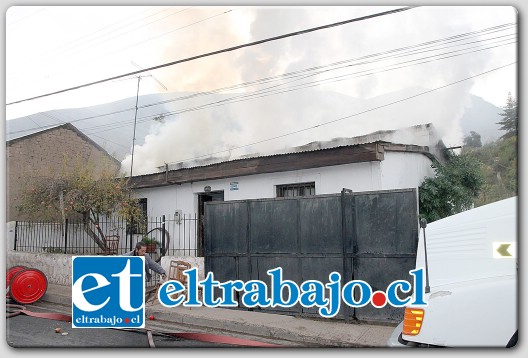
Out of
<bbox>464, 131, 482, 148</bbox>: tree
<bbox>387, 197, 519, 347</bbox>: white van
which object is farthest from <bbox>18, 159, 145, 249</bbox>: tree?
<bbox>387, 197, 519, 347</bbox>: white van

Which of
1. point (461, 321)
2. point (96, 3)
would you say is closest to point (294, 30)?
point (96, 3)

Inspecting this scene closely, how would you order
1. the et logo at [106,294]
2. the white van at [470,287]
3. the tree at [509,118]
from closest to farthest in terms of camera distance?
the white van at [470,287], the tree at [509,118], the et logo at [106,294]

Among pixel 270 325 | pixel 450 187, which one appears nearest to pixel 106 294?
pixel 270 325

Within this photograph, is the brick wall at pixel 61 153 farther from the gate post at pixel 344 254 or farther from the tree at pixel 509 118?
the tree at pixel 509 118

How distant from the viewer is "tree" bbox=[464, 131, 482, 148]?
558 centimetres

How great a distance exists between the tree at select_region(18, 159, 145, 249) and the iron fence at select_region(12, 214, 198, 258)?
0.13m

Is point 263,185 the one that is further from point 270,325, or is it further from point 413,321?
point 413,321

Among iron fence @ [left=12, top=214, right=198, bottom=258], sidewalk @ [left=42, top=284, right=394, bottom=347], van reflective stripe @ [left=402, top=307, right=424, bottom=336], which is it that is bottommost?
sidewalk @ [left=42, top=284, right=394, bottom=347]

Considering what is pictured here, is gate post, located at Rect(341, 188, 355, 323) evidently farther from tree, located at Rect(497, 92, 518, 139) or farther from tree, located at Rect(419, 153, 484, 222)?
tree, located at Rect(497, 92, 518, 139)

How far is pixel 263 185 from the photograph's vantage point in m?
7.46

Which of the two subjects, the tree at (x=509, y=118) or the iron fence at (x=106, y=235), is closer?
the tree at (x=509, y=118)

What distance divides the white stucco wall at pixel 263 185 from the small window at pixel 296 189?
0.08 meters

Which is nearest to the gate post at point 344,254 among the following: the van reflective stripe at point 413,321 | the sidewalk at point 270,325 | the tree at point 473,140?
the sidewalk at point 270,325

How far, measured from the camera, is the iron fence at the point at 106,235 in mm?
7902
